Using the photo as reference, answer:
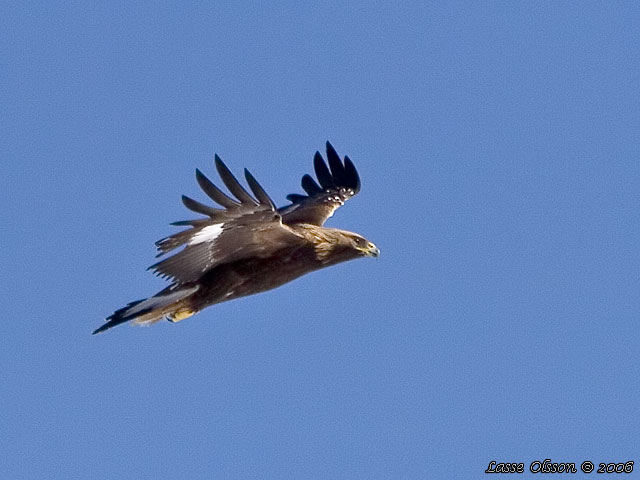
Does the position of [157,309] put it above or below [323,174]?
below

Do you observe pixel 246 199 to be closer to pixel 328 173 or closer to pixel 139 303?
pixel 139 303

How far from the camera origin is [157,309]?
1305 cm

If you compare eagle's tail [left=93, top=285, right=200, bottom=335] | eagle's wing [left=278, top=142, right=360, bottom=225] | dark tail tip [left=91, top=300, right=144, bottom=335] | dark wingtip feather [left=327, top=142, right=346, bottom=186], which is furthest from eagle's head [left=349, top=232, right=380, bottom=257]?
dark tail tip [left=91, top=300, right=144, bottom=335]

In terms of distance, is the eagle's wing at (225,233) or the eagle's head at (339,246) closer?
the eagle's wing at (225,233)

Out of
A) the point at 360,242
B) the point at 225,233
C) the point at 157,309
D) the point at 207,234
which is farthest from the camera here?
the point at 360,242

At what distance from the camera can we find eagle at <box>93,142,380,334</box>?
12414 millimetres

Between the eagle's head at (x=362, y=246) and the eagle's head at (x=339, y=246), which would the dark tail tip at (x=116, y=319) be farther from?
the eagle's head at (x=362, y=246)

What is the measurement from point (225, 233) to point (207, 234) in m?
0.23

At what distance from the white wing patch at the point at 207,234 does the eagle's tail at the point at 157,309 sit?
0.61 metres

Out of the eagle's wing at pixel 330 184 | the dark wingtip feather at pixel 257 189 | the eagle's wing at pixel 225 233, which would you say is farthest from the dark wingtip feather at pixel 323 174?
the dark wingtip feather at pixel 257 189

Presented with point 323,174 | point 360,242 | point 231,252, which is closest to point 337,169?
point 323,174

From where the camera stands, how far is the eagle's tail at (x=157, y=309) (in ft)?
42.1

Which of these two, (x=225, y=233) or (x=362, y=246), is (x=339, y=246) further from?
(x=225, y=233)

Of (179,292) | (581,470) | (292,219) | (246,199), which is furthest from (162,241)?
(581,470)
